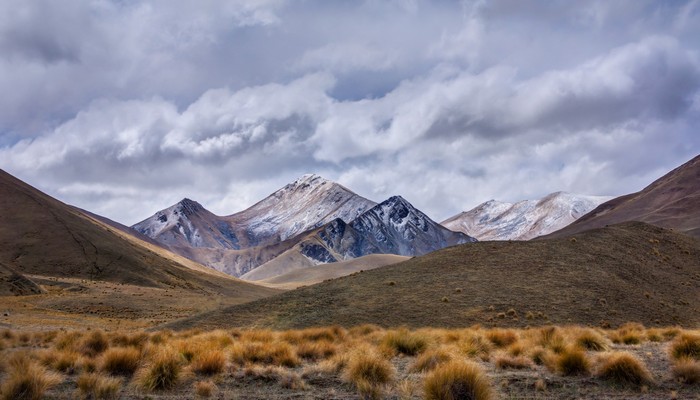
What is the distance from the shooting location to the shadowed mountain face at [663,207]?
14550 cm

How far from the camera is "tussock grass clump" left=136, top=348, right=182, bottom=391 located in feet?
33.5

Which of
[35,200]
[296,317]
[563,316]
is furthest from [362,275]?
[35,200]

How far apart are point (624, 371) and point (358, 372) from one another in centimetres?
541

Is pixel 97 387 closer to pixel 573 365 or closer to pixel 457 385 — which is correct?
pixel 457 385

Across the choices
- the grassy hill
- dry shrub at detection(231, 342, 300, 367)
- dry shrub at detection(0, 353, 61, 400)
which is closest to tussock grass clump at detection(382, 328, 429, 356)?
dry shrub at detection(231, 342, 300, 367)

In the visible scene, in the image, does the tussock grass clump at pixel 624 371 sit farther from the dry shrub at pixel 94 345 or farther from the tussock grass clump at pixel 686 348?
the dry shrub at pixel 94 345

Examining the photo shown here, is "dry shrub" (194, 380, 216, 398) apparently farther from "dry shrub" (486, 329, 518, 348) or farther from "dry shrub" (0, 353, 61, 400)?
"dry shrub" (486, 329, 518, 348)

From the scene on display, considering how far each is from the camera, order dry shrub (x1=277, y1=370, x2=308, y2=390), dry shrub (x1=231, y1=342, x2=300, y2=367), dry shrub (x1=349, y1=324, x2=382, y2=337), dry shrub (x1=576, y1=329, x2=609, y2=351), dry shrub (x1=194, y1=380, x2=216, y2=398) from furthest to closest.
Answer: dry shrub (x1=349, y1=324, x2=382, y2=337) < dry shrub (x1=576, y1=329, x2=609, y2=351) < dry shrub (x1=231, y1=342, x2=300, y2=367) < dry shrub (x1=277, y1=370, x2=308, y2=390) < dry shrub (x1=194, y1=380, x2=216, y2=398)

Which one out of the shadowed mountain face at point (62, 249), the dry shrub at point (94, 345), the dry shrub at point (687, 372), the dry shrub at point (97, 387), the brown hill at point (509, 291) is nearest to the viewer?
the dry shrub at point (97, 387)

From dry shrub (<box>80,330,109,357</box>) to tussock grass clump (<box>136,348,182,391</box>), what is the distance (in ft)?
12.8

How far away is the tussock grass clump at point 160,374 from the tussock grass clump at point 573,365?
26.8ft

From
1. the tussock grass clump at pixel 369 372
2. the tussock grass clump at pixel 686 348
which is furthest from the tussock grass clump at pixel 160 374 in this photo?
the tussock grass clump at pixel 686 348

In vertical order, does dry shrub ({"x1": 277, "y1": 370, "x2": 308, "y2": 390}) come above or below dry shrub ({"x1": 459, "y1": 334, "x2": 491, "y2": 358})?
above

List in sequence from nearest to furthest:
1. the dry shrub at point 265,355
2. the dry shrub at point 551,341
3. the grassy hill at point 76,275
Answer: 1. the dry shrub at point 265,355
2. the dry shrub at point 551,341
3. the grassy hill at point 76,275
